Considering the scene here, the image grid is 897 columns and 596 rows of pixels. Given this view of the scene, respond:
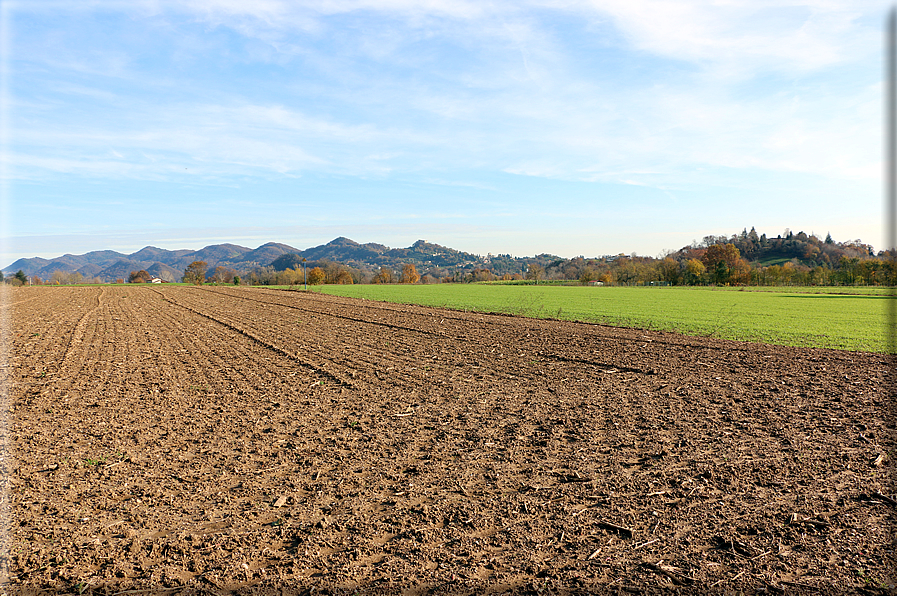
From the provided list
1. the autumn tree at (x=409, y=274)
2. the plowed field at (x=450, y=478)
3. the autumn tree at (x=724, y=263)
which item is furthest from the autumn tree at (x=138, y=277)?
the plowed field at (x=450, y=478)

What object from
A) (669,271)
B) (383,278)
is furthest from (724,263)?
(383,278)

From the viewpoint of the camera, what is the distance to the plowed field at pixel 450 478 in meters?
4.86

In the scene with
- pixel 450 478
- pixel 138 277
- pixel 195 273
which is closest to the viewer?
pixel 450 478

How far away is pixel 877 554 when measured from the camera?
489 cm

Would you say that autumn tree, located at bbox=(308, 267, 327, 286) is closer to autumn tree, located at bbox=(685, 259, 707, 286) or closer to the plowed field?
autumn tree, located at bbox=(685, 259, 707, 286)

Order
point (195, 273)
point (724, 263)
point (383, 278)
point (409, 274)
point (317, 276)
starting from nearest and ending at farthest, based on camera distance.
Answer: point (724, 263) → point (317, 276) → point (195, 273) → point (383, 278) → point (409, 274)

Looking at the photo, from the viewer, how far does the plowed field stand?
486cm

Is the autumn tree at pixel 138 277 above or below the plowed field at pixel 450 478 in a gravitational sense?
above

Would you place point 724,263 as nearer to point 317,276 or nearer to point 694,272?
point 694,272

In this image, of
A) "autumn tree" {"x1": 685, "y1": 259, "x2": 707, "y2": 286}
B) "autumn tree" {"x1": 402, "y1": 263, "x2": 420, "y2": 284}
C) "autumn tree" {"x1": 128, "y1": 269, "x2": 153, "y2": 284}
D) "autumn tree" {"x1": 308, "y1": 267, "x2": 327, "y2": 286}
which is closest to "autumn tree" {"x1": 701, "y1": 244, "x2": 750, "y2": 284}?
"autumn tree" {"x1": 685, "y1": 259, "x2": 707, "y2": 286}

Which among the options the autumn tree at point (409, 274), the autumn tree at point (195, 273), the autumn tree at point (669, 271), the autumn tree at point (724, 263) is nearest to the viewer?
the autumn tree at point (724, 263)

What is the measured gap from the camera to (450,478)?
7109mm

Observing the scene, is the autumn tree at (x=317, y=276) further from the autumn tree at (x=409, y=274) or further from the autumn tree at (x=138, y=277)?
the autumn tree at (x=138, y=277)

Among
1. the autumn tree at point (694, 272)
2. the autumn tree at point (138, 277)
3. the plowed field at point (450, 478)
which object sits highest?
the autumn tree at point (138, 277)
